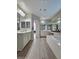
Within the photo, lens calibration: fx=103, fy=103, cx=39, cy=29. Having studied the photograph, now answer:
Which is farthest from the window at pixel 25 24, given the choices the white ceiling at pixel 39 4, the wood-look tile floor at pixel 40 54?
the wood-look tile floor at pixel 40 54

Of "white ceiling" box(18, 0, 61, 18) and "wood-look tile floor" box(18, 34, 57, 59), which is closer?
"wood-look tile floor" box(18, 34, 57, 59)

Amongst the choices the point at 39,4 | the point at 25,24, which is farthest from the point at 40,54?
the point at 25,24

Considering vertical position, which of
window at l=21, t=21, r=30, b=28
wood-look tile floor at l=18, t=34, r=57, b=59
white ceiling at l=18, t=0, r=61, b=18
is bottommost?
wood-look tile floor at l=18, t=34, r=57, b=59

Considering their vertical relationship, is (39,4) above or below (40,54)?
above

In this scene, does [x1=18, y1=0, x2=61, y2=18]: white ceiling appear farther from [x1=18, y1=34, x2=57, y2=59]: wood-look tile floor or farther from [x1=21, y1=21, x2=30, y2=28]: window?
[x1=18, y1=34, x2=57, y2=59]: wood-look tile floor

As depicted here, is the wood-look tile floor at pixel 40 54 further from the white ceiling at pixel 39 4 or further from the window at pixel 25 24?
the window at pixel 25 24

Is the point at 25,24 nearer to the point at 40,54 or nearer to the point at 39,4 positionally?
the point at 39,4

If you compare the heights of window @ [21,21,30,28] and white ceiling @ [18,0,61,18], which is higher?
white ceiling @ [18,0,61,18]

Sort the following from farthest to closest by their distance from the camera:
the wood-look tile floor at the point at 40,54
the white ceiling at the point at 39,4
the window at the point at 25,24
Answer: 1. the window at the point at 25,24
2. the white ceiling at the point at 39,4
3. the wood-look tile floor at the point at 40,54

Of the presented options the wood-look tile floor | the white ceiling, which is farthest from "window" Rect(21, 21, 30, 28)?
the wood-look tile floor

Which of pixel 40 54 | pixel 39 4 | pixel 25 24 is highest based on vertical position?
pixel 39 4
